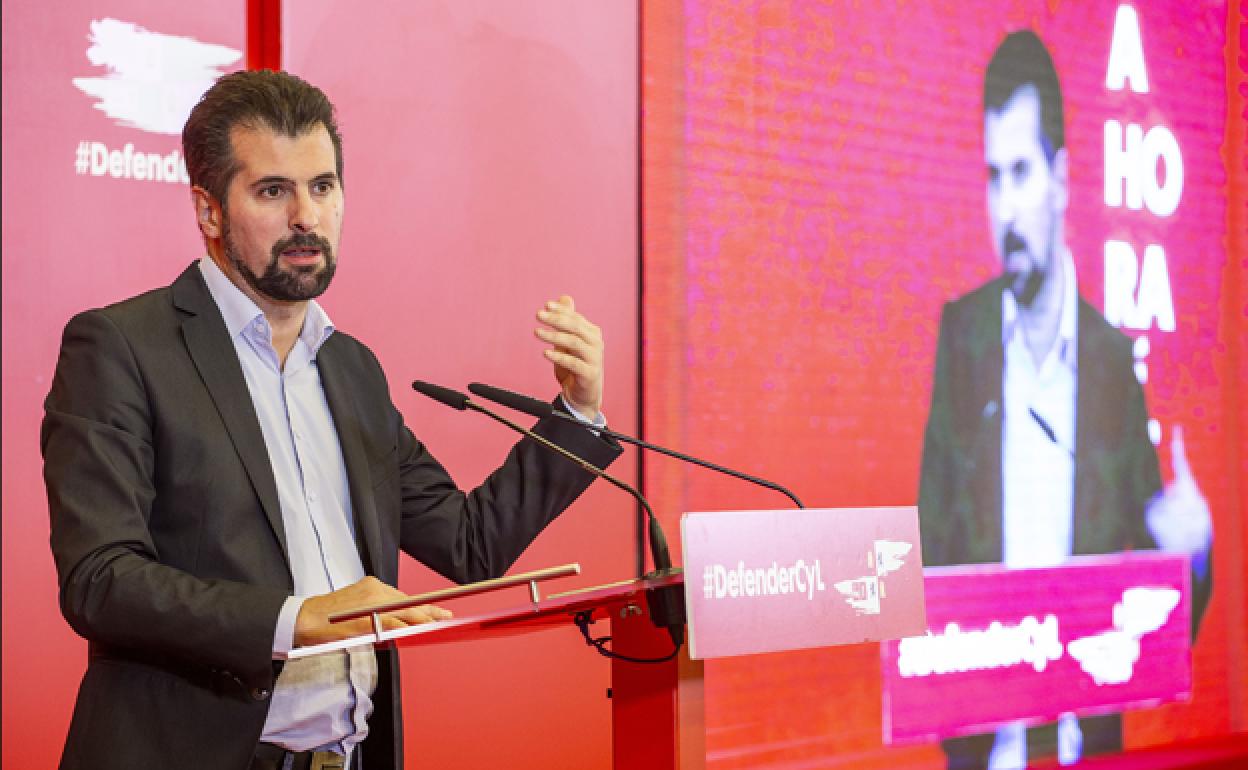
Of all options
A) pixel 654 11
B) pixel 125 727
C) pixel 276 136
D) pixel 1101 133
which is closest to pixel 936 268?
pixel 1101 133

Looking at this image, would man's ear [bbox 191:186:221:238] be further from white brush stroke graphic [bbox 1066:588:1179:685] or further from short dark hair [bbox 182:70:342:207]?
white brush stroke graphic [bbox 1066:588:1179:685]

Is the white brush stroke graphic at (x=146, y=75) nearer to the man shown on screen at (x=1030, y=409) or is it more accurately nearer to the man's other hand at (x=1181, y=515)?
the man shown on screen at (x=1030, y=409)

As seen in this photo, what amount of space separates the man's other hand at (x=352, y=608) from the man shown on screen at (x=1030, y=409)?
9.11 ft

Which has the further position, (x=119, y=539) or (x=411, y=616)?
(x=119, y=539)

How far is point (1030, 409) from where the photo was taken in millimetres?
4207

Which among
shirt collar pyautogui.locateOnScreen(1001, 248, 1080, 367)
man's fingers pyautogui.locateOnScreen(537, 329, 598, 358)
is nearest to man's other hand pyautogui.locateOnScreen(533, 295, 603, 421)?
man's fingers pyautogui.locateOnScreen(537, 329, 598, 358)

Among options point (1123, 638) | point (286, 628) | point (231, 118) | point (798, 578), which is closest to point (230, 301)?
point (231, 118)

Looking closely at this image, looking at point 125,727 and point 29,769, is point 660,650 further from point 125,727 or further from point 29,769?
point 29,769

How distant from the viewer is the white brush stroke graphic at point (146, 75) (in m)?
2.73

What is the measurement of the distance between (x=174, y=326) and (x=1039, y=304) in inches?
123

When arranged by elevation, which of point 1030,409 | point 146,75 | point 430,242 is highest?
point 146,75

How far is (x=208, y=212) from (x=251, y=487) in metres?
0.45

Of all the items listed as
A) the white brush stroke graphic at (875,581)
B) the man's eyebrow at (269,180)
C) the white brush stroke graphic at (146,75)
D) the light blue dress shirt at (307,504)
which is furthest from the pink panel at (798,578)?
the white brush stroke graphic at (146,75)

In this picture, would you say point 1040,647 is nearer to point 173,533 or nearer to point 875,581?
point 875,581
